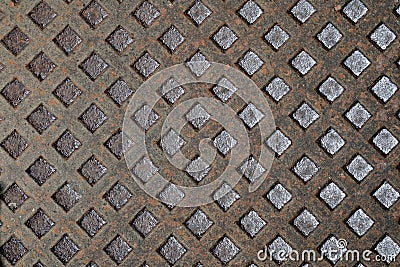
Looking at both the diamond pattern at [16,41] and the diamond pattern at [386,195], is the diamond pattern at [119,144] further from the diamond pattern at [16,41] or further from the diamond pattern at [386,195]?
the diamond pattern at [386,195]

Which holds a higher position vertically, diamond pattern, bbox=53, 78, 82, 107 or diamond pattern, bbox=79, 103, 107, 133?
diamond pattern, bbox=53, 78, 82, 107

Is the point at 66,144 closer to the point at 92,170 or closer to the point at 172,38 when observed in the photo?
the point at 92,170

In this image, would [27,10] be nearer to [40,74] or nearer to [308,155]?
[40,74]

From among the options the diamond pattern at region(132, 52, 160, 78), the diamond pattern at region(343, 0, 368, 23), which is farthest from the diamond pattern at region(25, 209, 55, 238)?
the diamond pattern at region(343, 0, 368, 23)

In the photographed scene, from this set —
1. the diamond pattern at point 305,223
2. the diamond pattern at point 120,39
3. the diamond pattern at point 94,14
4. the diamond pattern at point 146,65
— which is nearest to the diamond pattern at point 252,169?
the diamond pattern at point 305,223

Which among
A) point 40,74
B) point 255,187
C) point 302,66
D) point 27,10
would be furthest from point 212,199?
point 27,10

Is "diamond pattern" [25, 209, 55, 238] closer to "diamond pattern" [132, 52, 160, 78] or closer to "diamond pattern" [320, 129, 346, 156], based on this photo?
"diamond pattern" [132, 52, 160, 78]

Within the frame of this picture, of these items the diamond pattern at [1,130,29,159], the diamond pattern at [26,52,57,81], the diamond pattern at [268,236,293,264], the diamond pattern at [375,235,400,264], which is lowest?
the diamond pattern at [375,235,400,264]

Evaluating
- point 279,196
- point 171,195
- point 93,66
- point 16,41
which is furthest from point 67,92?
point 279,196

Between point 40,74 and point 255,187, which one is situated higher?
point 40,74
